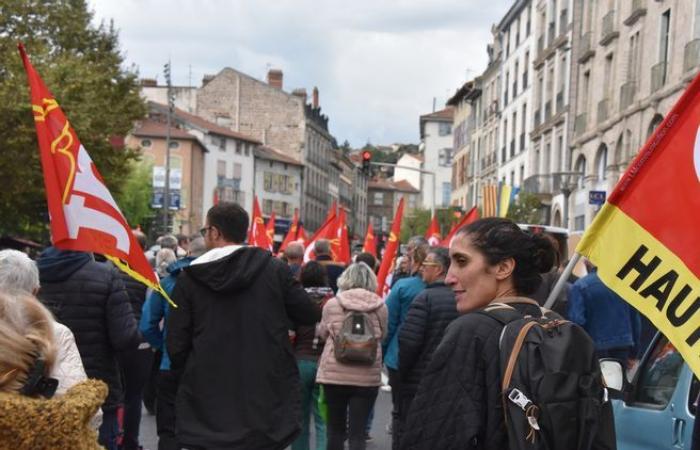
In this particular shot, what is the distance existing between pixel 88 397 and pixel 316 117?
101762 mm

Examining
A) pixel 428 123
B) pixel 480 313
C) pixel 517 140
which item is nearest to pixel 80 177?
pixel 480 313

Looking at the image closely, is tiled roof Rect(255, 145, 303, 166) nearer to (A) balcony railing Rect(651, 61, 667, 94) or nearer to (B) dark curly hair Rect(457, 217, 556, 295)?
(A) balcony railing Rect(651, 61, 667, 94)

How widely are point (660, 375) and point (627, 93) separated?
29.6 m

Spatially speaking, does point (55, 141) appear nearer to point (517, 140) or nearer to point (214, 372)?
point (214, 372)

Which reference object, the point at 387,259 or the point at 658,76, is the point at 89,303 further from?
the point at 658,76

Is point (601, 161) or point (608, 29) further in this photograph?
point (601, 161)

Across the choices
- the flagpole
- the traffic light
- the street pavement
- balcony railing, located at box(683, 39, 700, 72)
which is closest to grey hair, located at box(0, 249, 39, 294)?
the flagpole

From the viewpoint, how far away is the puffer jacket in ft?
27.2

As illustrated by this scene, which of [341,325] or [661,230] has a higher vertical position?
[661,230]

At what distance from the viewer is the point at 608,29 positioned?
3709 centimetres

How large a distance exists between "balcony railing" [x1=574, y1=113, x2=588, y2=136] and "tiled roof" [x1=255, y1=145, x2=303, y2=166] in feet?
172

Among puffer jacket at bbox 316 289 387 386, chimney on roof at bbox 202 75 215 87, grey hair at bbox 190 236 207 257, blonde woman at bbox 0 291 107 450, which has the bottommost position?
puffer jacket at bbox 316 289 387 386

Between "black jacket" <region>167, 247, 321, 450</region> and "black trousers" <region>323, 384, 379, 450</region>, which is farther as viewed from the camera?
"black trousers" <region>323, 384, 379, 450</region>

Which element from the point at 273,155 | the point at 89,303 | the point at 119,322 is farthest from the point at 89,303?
the point at 273,155
